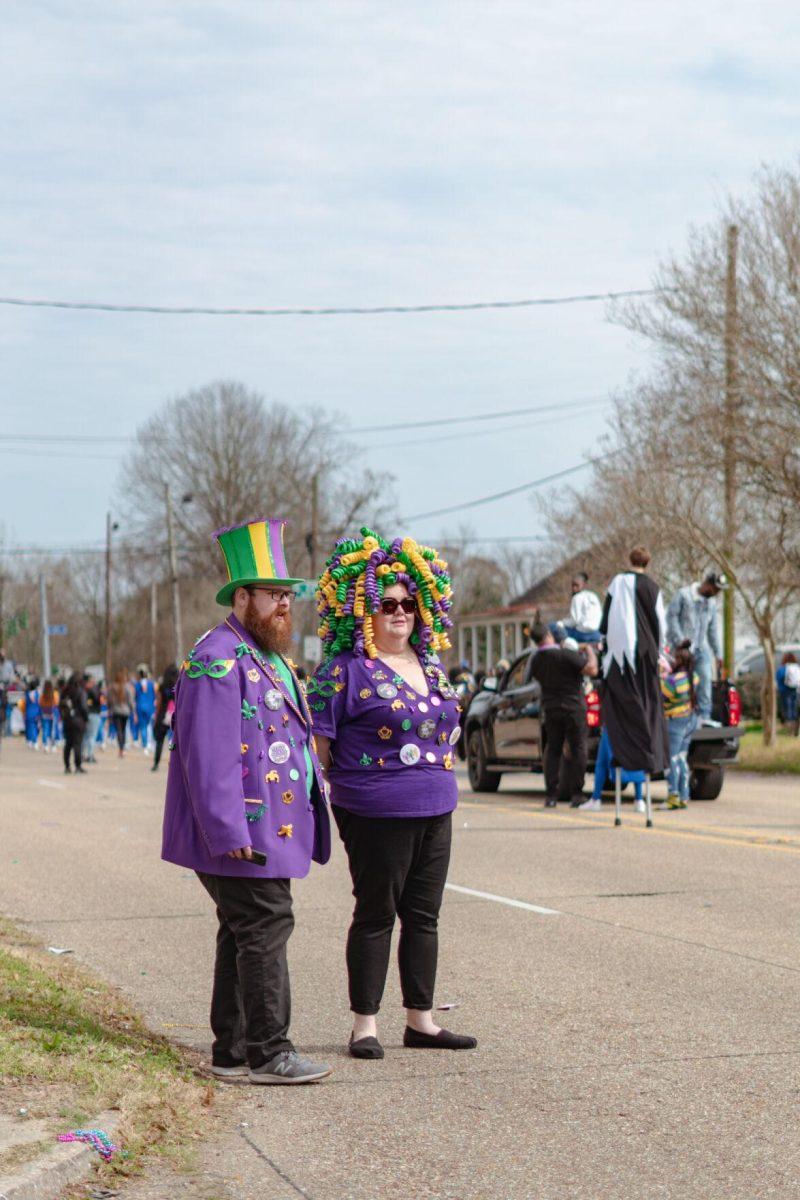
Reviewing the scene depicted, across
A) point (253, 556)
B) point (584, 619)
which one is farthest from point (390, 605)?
point (584, 619)

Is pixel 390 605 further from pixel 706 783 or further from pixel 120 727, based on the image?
pixel 120 727

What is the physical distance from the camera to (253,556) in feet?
20.4

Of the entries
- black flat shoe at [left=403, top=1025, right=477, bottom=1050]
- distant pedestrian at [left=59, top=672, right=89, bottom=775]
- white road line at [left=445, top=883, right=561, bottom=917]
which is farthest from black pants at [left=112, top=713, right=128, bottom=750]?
black flat shoe at [left=403, top=1025, right=477, bottom=1050]

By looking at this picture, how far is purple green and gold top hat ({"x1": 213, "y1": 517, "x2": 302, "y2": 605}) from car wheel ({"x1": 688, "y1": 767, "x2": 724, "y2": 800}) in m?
12.8

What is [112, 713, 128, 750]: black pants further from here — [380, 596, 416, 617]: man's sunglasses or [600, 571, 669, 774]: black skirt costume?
[380, 596, 416, 617]: man's sunglasses

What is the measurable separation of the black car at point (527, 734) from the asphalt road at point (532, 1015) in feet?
9.93

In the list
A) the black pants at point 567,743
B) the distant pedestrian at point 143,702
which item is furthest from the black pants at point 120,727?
the black pants at point 567,743

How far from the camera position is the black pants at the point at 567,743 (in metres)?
16.8

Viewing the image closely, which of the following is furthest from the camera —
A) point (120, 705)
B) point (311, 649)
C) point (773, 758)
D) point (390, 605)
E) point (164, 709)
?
point (311, 649)

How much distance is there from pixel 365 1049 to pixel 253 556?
1.90 m

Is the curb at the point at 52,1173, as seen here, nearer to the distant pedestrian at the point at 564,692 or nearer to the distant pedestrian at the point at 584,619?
the distant pedestrian at the point at 564,692

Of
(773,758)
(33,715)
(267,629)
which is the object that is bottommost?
(773,758)

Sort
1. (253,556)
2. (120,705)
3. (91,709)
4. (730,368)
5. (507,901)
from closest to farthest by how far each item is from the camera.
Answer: (253,556), (507,901), (730,368), (91,709), (120,705)

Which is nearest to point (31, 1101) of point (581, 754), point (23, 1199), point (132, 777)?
point (23, 1199)
